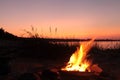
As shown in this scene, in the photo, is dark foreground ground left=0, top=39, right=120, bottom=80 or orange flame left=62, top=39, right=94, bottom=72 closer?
orange flame left=62, top=39, right=94, bottom=72

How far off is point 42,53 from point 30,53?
515 mm

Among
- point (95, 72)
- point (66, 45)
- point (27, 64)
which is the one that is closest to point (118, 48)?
point (66, 45)

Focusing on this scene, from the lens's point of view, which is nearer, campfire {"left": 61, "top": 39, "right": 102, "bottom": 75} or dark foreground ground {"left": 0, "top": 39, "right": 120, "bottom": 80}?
campfire {"left": 61, "top": 39, "right": 102, "bottom": 75}

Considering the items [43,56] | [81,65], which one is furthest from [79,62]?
[43,56]

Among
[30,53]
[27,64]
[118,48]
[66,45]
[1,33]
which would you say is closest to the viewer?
[27,64]

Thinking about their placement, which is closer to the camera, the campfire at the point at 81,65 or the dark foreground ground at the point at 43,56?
the campfire at the point at 81,65

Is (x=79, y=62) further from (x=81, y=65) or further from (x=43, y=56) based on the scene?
(x=43, y=56)

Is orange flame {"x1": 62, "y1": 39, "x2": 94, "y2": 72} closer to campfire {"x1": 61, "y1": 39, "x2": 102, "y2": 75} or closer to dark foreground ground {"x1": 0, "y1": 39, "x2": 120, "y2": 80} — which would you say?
campfire {"x1": 61, "y1": 39, "x2": 102, "y2": 75}

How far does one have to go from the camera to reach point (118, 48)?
60.4 ft

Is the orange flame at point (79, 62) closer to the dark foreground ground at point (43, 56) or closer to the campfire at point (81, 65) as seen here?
the campfire at point (81, 65)

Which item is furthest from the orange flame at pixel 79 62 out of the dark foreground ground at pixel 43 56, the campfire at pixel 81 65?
the dark foreground ground at pixel 43 56

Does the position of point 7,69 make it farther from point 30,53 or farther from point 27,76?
point 30,53

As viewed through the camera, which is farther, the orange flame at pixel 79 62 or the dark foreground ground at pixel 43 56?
the dark foreground ground at pixel 43 56

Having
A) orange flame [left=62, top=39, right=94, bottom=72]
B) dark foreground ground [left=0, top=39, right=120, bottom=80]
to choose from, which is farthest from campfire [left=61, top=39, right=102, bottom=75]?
dark foreground ground [left=0, top=39, right=120, bottom=80]
